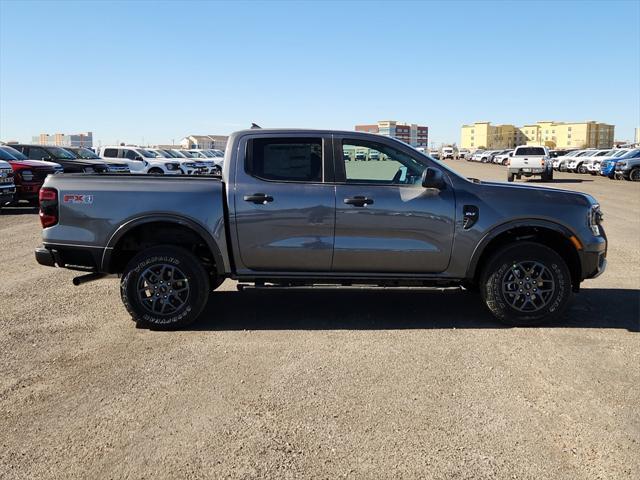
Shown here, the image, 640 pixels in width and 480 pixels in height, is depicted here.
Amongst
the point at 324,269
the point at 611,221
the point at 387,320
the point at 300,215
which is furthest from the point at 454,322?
the point at 611,221

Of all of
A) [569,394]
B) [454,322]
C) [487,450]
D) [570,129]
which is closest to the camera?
[487,450]

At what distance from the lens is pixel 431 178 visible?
536cm

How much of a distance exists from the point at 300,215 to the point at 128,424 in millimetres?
2532

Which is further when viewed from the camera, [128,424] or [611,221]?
[611,221]

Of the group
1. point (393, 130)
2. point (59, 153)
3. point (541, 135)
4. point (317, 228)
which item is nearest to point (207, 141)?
point (541, 135)

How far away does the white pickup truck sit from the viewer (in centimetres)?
3045

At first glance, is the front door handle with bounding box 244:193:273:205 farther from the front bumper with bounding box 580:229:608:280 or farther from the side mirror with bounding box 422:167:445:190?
the front bumper with bounding box 580:229:608:280

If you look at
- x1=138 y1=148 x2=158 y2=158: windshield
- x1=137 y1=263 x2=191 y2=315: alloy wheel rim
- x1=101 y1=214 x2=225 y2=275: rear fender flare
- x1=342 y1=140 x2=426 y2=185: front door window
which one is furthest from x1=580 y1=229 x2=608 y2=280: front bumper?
x1=138 y1=148 x2=158 y2=158: windshield

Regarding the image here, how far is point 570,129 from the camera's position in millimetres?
169250

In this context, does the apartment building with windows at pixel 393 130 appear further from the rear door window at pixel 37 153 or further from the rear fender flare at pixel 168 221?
the rear door window at pixel 37 153

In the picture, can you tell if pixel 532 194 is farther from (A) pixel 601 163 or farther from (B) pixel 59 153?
(A) pixel 601 163

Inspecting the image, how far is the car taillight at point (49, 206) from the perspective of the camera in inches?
216

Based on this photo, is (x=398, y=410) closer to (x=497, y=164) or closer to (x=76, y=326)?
(x=76, y=326)

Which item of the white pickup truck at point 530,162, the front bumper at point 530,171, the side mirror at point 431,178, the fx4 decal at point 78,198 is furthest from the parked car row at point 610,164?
the fx4 decal at point 78,198
